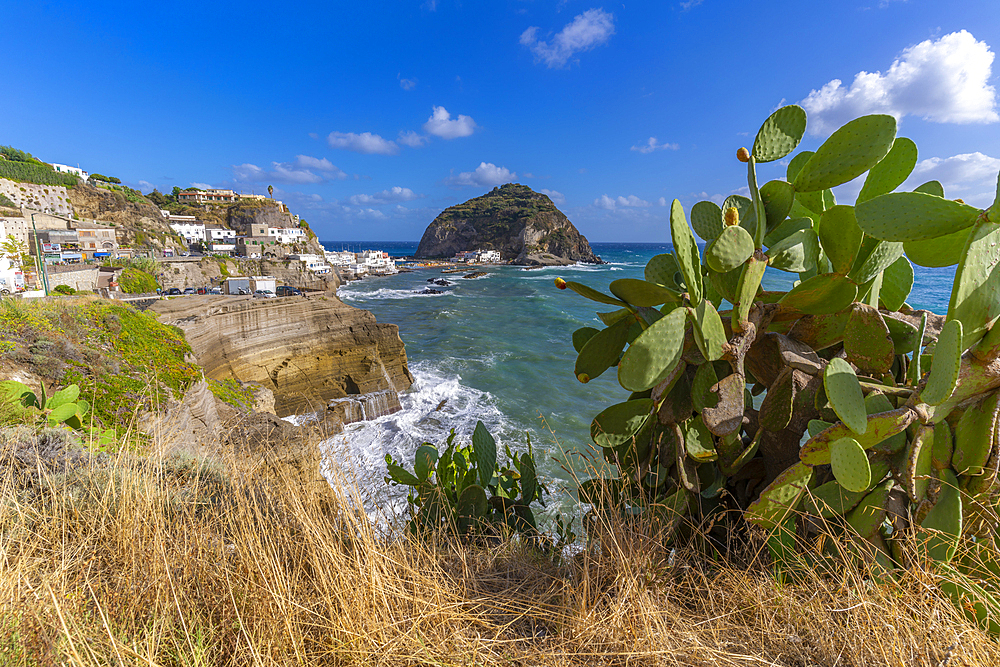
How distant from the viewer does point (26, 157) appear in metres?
53.2

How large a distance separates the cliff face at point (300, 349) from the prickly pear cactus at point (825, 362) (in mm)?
11763

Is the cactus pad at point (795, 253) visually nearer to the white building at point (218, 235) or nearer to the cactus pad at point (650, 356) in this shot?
the cactus pad at point (650, 356)

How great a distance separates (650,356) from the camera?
66.6 inches

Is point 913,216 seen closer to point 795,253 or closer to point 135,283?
point 795,253

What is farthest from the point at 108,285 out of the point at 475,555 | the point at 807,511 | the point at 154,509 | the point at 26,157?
the point at 26,157

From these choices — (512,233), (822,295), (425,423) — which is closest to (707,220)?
(822,295)

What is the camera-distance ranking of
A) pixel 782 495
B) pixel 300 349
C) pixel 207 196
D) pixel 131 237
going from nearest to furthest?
1. pixel 782 495
2. pixel 300 349
3. pixel 131 237
4. pixel 207 196

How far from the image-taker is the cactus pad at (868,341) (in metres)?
1.74

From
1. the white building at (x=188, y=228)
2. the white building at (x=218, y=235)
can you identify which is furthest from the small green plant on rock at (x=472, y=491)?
the white building at (x=188, y=228)

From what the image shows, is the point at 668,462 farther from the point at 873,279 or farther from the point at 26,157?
the point at 26,157

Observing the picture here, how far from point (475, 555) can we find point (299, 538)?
917 millimetres

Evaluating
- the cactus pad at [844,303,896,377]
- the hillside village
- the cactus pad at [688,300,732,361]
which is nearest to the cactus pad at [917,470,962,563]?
the cactus pad at [844,303,896,377]

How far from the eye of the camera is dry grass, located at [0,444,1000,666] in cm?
136

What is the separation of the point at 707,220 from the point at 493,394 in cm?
1290
